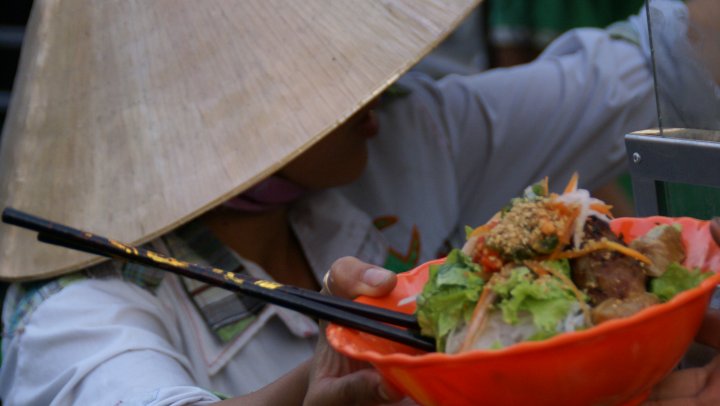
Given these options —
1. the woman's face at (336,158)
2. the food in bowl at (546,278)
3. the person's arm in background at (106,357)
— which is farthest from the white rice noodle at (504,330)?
the woman's face at (336,158)

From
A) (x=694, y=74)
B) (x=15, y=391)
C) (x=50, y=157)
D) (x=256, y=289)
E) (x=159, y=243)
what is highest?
(x=694, y=74)

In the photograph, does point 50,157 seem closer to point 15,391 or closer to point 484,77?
point 15,391

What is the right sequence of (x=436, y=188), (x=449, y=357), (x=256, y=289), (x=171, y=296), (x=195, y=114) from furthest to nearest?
1. (x=436, y=188)
2. (x=171, y=296)
3. (x=195, y=114)
4. (x=256, y=289)
5. (x=449, y=357)

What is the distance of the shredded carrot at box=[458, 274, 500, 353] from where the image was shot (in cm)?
94

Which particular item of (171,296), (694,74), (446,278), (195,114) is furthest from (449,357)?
(171,296)

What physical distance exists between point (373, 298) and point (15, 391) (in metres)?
0.85

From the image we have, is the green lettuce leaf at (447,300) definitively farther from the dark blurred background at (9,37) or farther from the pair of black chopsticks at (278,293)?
the dark blurred background at (9,37)

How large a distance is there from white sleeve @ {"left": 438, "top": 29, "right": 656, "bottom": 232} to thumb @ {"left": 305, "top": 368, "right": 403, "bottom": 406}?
3.85ft

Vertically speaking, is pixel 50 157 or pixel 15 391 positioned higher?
pixel 50 157

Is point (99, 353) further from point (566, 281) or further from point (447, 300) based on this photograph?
point (566, 281)

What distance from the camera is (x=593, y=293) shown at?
97 cm

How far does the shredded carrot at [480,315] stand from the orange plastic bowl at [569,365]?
6 centimetres

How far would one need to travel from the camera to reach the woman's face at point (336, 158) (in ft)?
5.83

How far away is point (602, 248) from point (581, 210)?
0.05 metres
